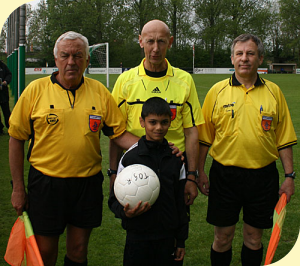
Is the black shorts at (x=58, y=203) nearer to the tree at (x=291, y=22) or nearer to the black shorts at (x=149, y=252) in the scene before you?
the black shorts at (x=149, y=252)

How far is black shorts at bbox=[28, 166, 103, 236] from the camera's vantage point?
9.68ft

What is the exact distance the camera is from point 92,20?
51938mm

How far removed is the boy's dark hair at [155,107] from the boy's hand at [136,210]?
74 cm

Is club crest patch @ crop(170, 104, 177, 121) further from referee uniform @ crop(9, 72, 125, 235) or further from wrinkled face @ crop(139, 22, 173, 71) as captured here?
referee uniform @ crop(9, 72, 125, 235)

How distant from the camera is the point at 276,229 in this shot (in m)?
3.14

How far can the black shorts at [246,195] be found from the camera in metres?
3.37

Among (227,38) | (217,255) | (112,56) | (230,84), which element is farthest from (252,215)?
(227,38)

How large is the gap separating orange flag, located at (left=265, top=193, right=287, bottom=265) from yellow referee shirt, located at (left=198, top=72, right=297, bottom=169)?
0.39 m

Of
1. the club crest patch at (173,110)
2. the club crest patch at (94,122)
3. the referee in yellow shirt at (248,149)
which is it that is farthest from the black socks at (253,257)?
the club crest patch at (94,122)

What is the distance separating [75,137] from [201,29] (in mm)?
58856

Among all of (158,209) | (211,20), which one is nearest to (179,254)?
(158,209)

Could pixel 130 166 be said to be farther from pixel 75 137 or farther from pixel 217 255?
pixel 217 255

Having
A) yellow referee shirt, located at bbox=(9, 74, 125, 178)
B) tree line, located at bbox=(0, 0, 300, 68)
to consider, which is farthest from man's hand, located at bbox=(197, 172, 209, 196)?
tree line, located at bbox=(0, 0, 300, 68)

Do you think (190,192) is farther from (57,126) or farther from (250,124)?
(57,126)
